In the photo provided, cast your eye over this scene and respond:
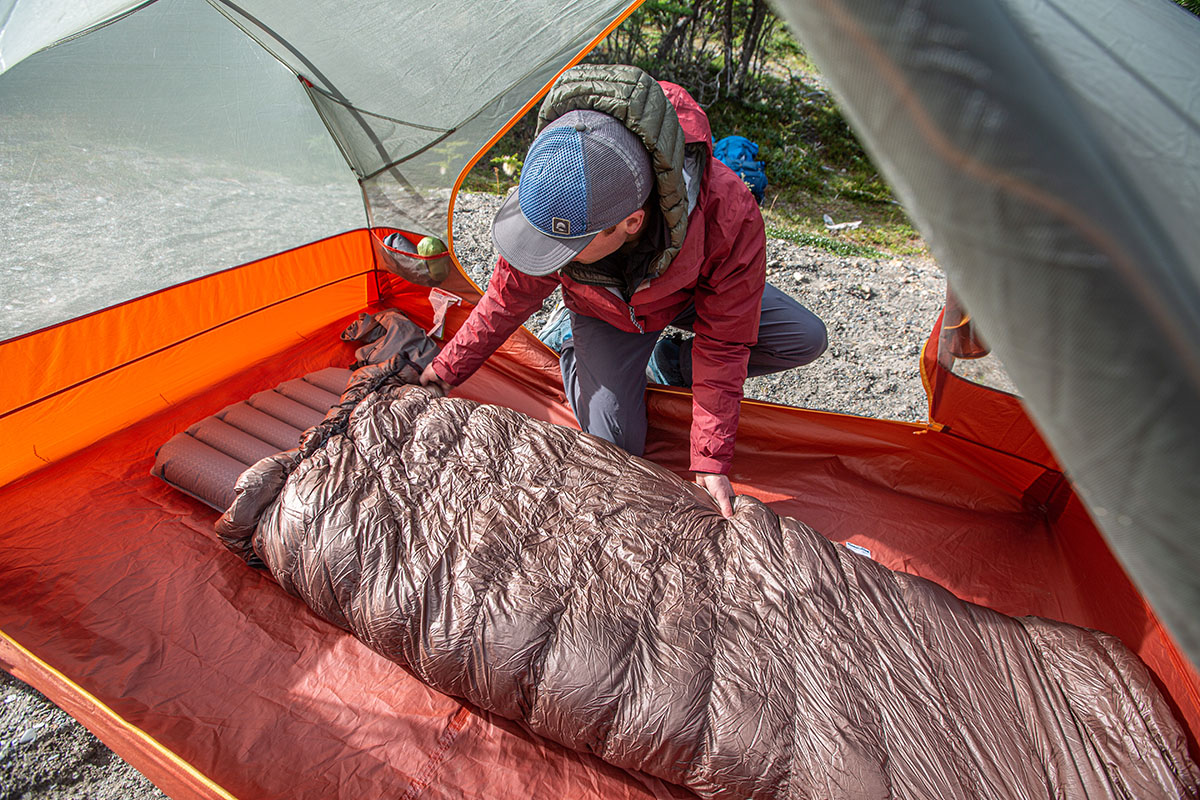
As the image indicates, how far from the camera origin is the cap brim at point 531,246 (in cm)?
154

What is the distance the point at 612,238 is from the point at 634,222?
0.07m

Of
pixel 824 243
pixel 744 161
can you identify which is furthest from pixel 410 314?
pixel 744 161

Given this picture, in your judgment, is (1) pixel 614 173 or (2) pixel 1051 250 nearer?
(2) pixel 1051 250

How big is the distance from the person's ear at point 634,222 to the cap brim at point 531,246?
0.48 feet

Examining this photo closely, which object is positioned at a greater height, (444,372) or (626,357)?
(626,357)

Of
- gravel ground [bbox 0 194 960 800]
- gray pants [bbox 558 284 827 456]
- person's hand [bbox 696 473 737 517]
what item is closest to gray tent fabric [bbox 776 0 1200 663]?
person's hand [bbox 696 473 737 517]

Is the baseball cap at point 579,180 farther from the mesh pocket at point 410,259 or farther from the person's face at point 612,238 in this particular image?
the mesh pocket at point 410,259

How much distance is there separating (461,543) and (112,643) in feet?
2.99

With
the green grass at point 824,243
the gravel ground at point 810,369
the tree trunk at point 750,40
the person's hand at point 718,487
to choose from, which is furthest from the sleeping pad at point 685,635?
the tree trunk at point 750,40

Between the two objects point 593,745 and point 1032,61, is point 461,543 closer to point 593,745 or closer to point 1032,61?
point 593,745

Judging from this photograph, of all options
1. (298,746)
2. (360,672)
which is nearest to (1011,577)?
(360,672)

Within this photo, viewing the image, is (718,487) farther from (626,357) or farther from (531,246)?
(531,246)

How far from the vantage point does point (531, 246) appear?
161 centimetres

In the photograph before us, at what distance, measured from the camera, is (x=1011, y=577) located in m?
1.99
